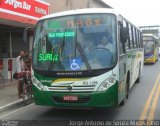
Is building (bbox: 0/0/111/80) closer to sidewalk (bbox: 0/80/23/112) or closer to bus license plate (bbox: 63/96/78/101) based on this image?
sidewalk (bbox: 0/80/23/112)

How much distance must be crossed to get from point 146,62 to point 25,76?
23233mm

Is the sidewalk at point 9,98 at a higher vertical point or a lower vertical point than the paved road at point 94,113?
higher

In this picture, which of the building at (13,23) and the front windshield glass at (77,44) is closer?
the front windshield glass at (77,44)

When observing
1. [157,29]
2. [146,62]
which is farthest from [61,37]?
[157,29]

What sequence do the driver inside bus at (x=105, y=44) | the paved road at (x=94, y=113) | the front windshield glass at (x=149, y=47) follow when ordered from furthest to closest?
the front windshield glass at (x=149, y=47), the paved road at (x=94, y=113), the driver inside bus at (x=105, y=44)

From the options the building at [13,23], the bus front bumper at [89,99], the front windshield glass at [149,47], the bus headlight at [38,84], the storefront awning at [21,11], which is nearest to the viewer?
the bus front bumper at [89,99]

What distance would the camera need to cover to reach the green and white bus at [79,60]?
27.5 feet

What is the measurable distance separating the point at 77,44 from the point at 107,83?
122 cm

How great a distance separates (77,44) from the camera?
28.5 ft

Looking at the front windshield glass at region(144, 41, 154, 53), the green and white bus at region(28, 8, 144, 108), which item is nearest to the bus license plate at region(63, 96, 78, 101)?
the green and white bus at region(28, 8, 144, 108)

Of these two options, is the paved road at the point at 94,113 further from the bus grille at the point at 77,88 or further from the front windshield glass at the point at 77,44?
the front windshield glass at the point at 77,44

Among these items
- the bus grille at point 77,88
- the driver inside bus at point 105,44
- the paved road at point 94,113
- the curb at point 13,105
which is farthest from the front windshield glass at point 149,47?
the bus grille at point 77,88

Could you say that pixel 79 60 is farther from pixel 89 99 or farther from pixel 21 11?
pixel 21 11

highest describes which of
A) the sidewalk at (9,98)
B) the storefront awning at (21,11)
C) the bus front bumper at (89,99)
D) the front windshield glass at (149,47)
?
the storefront awning at (21,11)
